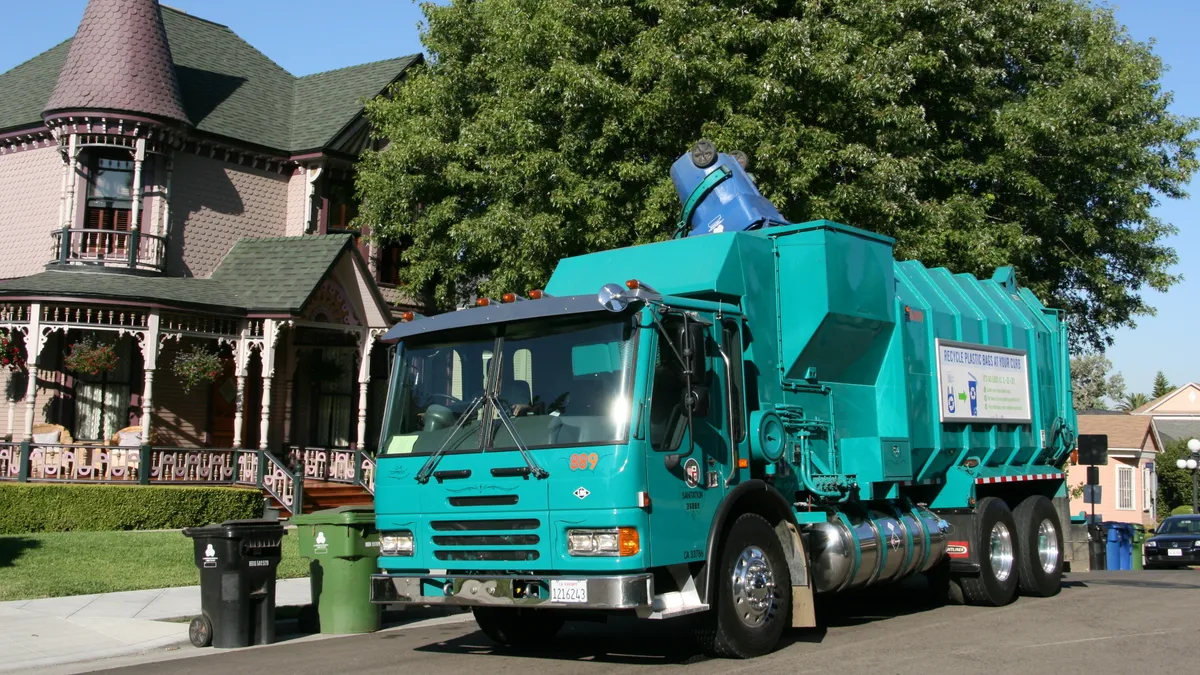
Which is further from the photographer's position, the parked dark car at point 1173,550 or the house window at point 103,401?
the parked dark car at point 1173,550

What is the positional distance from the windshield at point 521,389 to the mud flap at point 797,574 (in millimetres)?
2109

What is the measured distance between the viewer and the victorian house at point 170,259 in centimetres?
2161

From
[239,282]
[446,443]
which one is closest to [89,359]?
[239,282]

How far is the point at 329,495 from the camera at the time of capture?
22.7 m

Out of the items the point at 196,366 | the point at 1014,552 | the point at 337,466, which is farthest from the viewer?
the point at 337,466

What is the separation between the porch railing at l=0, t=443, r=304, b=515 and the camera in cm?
2041

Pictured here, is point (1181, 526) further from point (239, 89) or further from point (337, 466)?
point (239, 89)

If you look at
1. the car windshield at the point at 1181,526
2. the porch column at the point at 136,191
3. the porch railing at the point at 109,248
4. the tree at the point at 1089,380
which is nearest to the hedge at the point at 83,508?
the porch railing at the point at 109,248

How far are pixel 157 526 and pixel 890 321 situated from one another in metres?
14.1

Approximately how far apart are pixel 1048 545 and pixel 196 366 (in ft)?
49.6

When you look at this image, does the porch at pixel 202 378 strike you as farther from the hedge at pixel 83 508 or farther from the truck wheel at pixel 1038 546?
the truck wheel at pixel 1038 546

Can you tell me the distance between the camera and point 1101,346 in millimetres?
26484

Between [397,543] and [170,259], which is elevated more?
[170,259]

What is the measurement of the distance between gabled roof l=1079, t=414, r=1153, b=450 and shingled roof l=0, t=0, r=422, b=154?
105 ft
